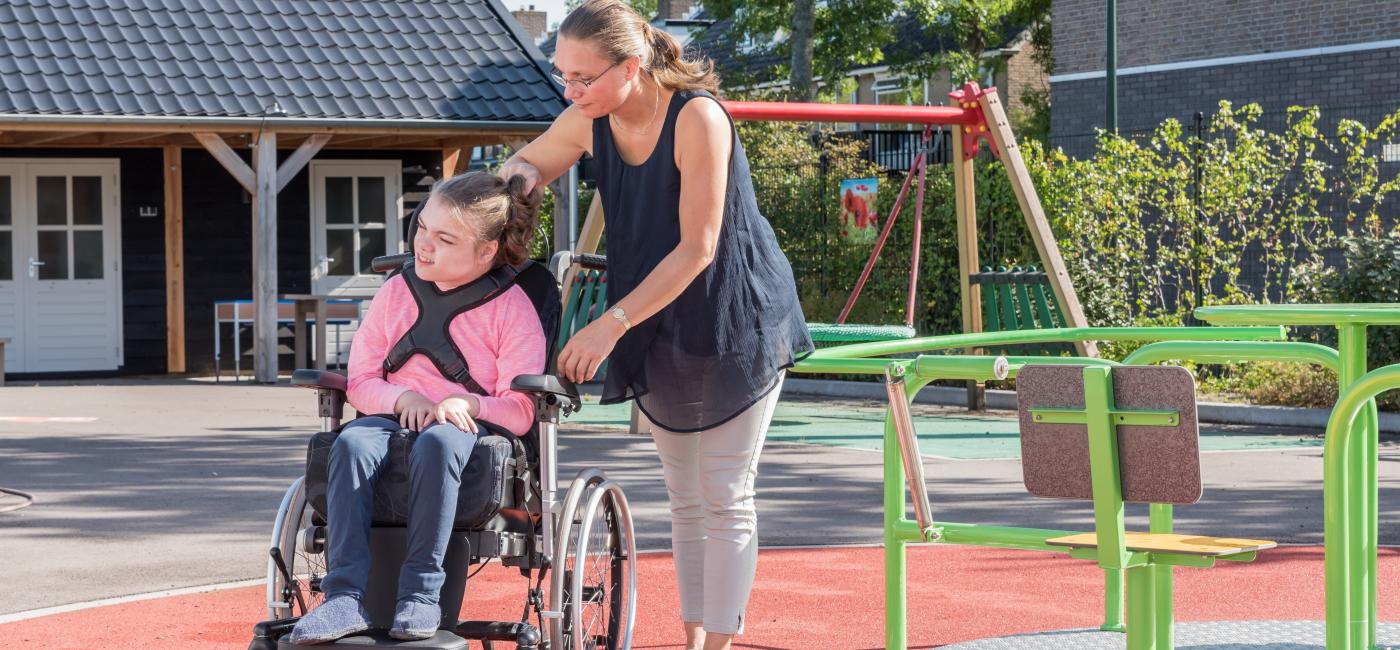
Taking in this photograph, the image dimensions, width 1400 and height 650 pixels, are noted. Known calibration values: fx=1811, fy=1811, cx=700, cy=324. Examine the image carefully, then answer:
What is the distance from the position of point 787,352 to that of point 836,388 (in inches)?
442

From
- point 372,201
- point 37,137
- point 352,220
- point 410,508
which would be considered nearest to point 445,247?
point 410,508

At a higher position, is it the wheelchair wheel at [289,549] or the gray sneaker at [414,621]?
the wheelchair wheel at [289,549]

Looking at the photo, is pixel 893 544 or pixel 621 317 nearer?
pixel 621 317

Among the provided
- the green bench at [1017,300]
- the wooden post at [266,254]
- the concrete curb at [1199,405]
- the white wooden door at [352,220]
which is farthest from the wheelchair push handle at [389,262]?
the white wooden door at [352,220]

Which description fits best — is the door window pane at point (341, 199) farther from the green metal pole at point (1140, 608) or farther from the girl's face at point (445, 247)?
the green metal pole at point (1140, 608)

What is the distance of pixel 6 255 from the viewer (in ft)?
58.6

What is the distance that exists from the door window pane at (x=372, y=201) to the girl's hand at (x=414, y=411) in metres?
15.4

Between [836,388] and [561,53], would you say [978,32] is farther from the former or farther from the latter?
[561,53]

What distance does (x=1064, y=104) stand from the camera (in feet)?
95.5

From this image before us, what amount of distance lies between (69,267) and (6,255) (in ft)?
1.97

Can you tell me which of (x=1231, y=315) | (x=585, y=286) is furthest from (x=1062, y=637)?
(x=585, y=286)

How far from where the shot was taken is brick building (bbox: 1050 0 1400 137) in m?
24.0

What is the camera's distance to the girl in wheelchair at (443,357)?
4008 millimetres

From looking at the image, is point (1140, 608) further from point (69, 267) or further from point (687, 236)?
point (69, 267)
